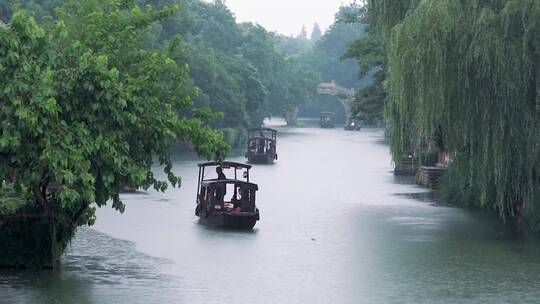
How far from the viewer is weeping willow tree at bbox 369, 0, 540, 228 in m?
37.7

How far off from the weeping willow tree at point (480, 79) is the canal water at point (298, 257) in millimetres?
3309

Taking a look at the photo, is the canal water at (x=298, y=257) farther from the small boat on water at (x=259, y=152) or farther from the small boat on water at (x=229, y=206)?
the small boat on water at (x=259, y=152)

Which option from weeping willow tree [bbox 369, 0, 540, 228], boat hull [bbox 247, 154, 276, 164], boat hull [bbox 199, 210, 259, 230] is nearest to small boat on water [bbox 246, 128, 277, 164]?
boat hull [bbox 247, 154, 276, 164]

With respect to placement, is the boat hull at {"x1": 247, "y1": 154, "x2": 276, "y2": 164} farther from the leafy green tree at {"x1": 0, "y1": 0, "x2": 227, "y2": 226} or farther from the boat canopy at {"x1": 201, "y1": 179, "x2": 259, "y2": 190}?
the leafy green tree at {"x1": 0, "y1": 0, "x2": 227, "y2": 226}

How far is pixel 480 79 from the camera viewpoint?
38438 mm

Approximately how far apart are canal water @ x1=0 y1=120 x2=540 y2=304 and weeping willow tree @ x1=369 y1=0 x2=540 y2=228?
130 inches

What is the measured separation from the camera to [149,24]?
33.8 m

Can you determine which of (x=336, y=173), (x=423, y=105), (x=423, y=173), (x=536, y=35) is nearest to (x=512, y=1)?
(x=536, y=35)

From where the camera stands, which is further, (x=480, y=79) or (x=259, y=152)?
(x=259, y=152)

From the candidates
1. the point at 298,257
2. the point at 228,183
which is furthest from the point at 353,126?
the point at 298,257

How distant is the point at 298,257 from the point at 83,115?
39.3 ft

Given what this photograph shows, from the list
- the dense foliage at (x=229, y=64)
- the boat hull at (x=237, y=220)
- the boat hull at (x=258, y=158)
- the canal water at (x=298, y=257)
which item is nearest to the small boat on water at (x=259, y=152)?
the boat hull at (x=258, y=158)

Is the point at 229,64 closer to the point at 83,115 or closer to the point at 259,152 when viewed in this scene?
the point at 259,152

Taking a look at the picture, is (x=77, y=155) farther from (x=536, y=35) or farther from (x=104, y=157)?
(x=536, y=35)
